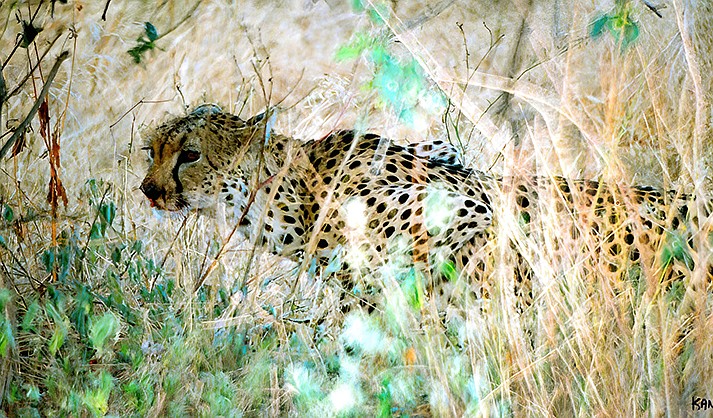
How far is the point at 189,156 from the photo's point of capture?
2.95 metres

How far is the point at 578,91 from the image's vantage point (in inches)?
165

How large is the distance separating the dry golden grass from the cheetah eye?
0.24m

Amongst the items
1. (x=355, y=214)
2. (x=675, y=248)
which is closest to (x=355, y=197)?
(x=355, y=214)

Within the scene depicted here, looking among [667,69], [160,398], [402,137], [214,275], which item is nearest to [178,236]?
[214,275]

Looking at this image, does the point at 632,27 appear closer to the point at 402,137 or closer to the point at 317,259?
the point at 317,259

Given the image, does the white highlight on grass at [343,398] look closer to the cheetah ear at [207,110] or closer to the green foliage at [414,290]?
the green foliage at [414,290]

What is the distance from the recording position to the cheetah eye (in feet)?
9.64

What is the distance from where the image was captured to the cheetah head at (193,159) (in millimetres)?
2916

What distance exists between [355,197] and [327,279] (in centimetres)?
27

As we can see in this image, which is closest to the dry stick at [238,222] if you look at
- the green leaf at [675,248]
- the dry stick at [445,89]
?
the dry stick at [445,89]

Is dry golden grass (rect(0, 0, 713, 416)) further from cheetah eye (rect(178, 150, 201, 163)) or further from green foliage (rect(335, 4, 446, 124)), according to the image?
cheetah eye (rect(178, 150, 201, 163))

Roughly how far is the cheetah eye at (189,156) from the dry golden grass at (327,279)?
239mm

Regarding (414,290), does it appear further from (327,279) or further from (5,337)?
(5,337)

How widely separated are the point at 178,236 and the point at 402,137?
123 centimetres
